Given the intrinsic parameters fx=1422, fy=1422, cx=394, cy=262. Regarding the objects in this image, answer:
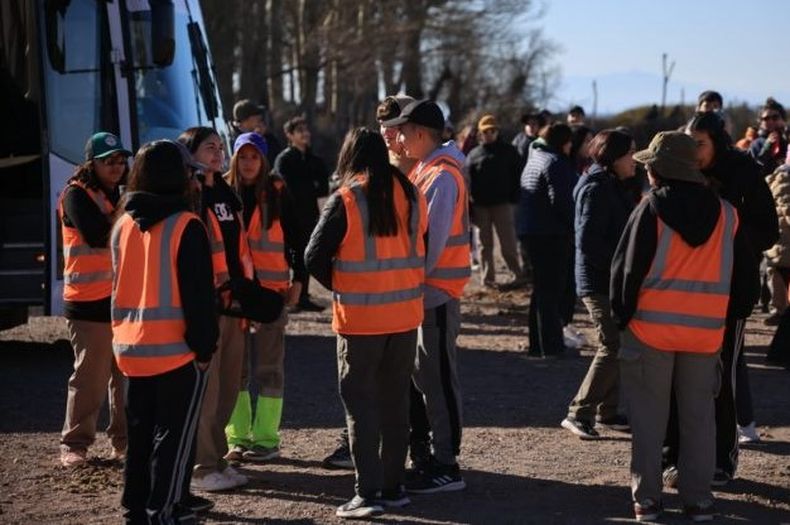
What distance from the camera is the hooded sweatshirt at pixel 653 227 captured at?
6871mm

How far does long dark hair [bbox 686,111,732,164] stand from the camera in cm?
797

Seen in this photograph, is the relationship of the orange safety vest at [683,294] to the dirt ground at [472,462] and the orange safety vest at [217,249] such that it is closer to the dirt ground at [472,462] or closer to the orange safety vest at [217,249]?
the dirt ground at [472,462]

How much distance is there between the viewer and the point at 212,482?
767 centimetres

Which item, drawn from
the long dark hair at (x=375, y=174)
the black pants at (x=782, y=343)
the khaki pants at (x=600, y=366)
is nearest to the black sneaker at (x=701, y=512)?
the khaki pants at (x=600, y=366)

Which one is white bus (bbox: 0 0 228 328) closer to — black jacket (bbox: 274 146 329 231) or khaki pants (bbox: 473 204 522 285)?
black jacket (bbox: 274 146 329 231)

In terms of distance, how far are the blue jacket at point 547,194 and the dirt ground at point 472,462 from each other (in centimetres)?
116

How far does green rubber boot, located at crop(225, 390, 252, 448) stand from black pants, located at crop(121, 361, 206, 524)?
1.82 metres

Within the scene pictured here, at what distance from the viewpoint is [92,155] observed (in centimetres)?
830

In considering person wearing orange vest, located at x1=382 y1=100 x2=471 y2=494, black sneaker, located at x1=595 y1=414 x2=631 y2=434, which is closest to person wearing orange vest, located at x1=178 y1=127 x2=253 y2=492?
person wearing orange vest, located at x1=382 y1=100 x2=471 y2=494

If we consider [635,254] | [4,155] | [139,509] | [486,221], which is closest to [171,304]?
[139,509]

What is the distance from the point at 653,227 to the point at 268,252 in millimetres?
2484

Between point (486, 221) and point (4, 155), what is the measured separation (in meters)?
6.53

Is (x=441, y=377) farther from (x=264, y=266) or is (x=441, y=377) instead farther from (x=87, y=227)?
(x=87, y=227)

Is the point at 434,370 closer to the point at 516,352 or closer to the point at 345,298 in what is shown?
the point at 345,298
